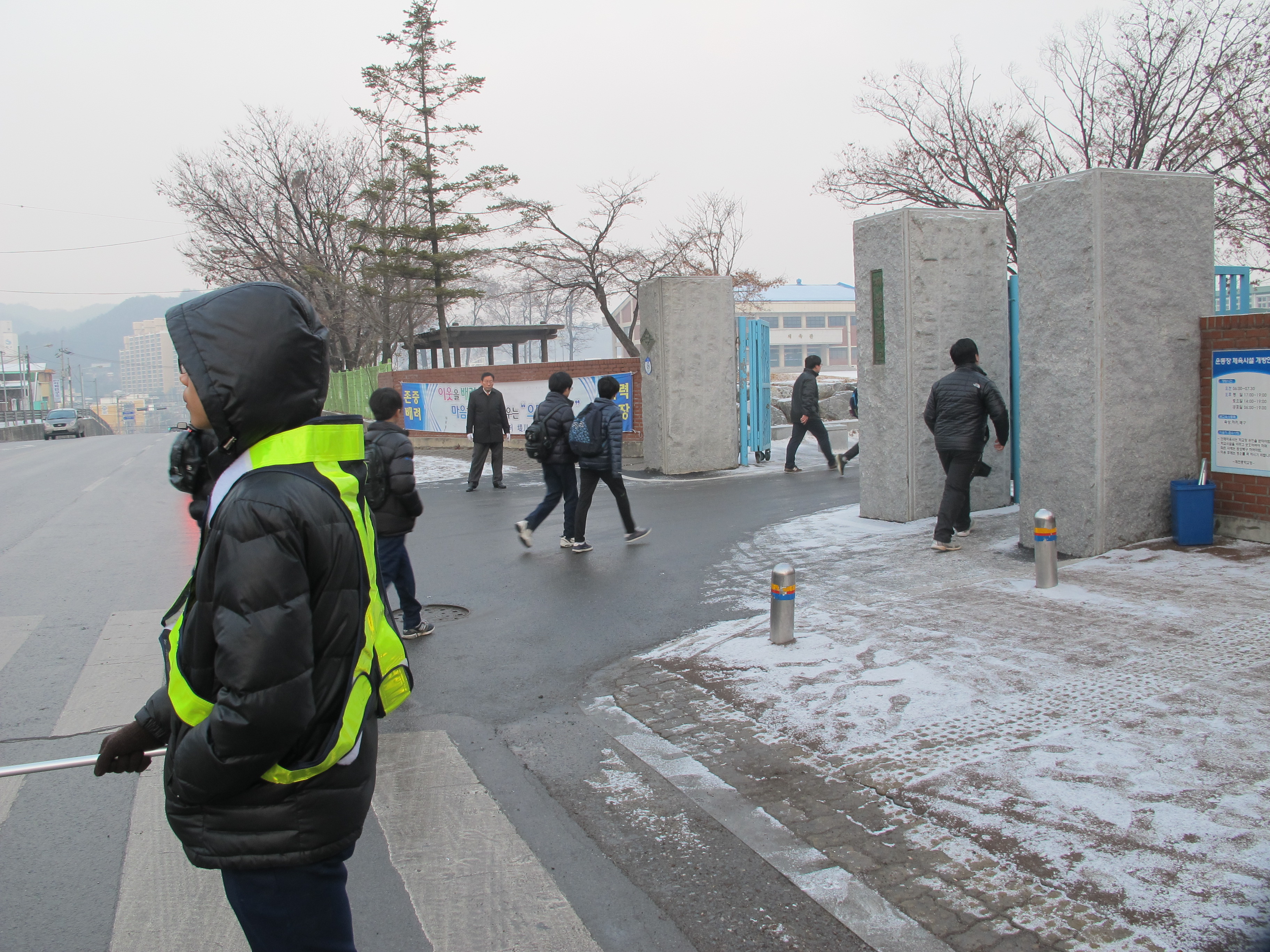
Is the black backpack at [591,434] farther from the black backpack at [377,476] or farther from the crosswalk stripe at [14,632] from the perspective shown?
the crosswalk stripe at [14,632]

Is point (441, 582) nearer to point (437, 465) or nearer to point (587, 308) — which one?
point (437, 465)

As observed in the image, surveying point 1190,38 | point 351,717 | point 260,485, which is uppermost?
point 1190,38

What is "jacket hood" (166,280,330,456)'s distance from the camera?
1.91m

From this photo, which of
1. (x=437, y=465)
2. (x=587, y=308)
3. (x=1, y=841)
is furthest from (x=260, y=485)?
(x=587, y=308)

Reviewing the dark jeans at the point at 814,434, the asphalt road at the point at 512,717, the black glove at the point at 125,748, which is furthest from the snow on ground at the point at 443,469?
the black glove at the point at 125,748

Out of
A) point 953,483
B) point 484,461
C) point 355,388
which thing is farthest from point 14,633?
point 355,388

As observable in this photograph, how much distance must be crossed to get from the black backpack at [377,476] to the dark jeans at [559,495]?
136 inches

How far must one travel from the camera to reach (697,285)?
603 inches

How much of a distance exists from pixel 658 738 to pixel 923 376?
20.6 feet

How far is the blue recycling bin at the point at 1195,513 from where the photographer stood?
24.6 feet

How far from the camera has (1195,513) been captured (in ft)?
24.7

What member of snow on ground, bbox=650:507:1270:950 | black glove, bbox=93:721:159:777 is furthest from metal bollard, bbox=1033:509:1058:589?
black glove, bbox=93:721:159:777

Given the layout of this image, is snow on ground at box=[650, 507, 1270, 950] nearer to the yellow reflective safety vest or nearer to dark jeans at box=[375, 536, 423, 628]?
dark jeans at box=[375, 536, 423, 628]

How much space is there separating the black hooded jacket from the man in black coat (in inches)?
503
